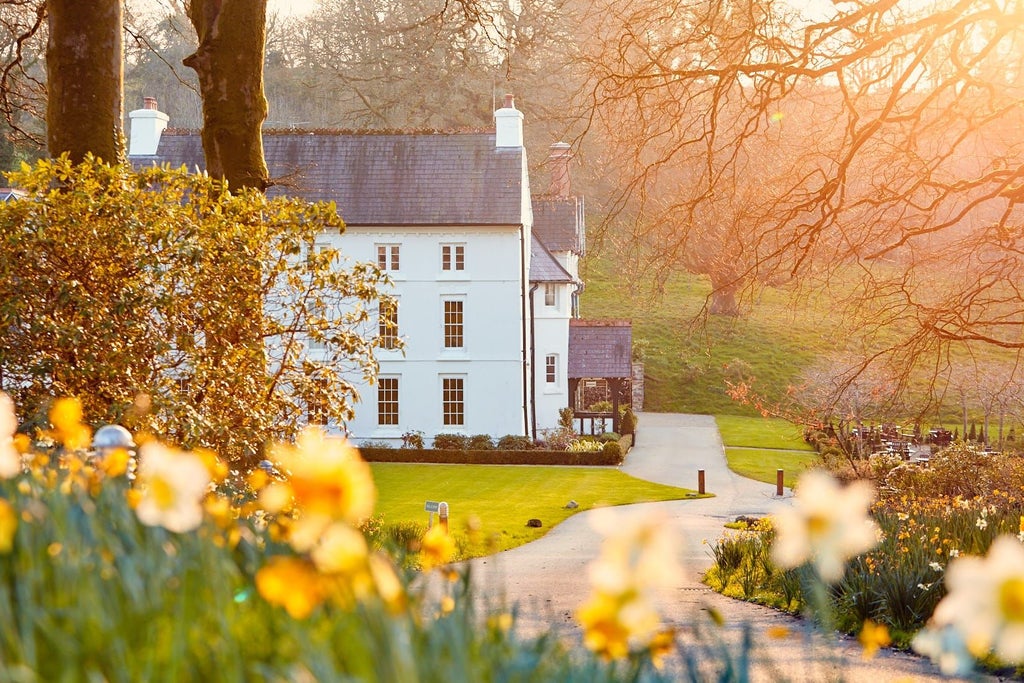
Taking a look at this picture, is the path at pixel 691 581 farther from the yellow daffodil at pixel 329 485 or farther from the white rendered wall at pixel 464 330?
the white rendered wall at pixel 464 330

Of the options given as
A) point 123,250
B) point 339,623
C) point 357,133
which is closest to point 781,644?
point 123,250

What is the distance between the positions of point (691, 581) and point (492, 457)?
822 inches

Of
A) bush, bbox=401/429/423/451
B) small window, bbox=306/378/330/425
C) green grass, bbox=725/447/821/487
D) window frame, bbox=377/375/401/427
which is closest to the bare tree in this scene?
small window, bbox=306/378/330/425

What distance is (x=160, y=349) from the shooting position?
9672mm

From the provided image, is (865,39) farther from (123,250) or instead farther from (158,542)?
(158,542)

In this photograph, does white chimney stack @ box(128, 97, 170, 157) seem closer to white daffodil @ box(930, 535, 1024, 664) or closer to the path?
the path

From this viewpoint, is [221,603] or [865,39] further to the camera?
[865,39]

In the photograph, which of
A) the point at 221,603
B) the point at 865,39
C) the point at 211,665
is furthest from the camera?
the point at 865,39

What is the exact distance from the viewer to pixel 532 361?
135ft

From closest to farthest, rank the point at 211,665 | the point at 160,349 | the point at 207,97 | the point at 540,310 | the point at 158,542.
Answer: the point at 211,665 < the point at 158,542 < the point at 160,349 < the point at 207,97 < the point at 540,310

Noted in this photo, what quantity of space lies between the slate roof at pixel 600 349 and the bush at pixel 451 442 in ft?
28.8

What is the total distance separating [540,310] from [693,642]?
3399cm

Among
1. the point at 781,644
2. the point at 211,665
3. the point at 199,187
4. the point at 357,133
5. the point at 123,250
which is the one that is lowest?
the point at 781,644

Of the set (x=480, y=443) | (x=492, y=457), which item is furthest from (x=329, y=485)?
(x=480, y=443)
